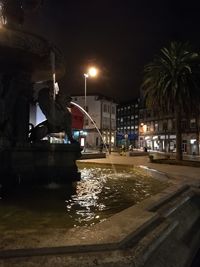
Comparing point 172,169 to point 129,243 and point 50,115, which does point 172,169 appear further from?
point 129,243

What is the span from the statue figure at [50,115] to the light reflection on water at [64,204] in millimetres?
1902

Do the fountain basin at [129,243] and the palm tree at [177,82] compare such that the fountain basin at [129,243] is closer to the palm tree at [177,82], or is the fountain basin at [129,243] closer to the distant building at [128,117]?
the palm tree at [177,82]

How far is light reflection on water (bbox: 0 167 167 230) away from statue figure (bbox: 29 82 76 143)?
1.90 m

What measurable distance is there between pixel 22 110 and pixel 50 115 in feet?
3.10

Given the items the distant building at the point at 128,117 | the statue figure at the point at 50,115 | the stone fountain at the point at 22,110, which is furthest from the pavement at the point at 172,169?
the distant building at the point at 128,117

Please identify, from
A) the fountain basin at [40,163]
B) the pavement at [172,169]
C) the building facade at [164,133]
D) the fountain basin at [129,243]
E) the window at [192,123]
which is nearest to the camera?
the fountain basin at [129,243]

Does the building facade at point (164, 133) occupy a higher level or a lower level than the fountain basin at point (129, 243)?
higher

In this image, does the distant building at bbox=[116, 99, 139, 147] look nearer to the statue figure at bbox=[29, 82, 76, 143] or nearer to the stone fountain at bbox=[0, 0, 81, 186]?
the statue figure at bbox=[29, 82, 76, 143]

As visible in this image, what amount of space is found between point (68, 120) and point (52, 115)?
644mm

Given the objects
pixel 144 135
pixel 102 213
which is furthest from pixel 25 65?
pixel 144 135

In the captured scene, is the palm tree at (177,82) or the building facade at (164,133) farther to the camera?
the building facade at (164,133)

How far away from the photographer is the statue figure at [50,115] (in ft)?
33.0

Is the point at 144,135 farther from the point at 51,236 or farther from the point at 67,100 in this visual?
the point at 51,236

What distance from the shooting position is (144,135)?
300 ft
